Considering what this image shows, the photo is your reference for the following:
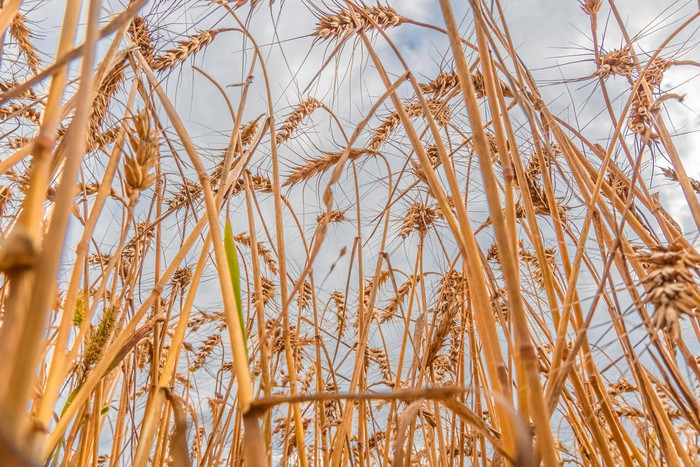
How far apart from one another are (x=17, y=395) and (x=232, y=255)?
1.04ft

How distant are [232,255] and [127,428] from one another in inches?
40.3

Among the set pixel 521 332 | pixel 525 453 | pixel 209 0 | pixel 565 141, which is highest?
pixel 209 0

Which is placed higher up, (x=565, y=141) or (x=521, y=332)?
(x=565, y=141)

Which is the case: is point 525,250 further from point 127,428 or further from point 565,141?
point 127,428

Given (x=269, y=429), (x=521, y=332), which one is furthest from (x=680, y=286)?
(x=269, y=429)

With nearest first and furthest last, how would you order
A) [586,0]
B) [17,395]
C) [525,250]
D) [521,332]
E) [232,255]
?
[17,395]
[521,332]
[232,255]
[586,0]
[525,250]

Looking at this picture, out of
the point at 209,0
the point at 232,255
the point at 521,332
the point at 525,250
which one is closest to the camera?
the point at 521,332

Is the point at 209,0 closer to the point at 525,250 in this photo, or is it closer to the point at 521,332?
the point at 521,332

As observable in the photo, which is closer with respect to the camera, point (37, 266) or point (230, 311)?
point (37, 266)

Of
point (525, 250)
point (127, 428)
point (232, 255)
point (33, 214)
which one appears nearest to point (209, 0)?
point (232, 255)

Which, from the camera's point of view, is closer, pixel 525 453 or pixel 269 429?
pixel 525 453

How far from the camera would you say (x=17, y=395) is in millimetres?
242

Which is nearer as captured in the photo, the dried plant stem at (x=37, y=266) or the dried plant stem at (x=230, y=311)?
the dried plant stem at (x=37, y=266)

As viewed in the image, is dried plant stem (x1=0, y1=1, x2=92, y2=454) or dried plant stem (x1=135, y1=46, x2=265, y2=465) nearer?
dried plant stem (x1=0, y1=1, x2=92, y2=454)
